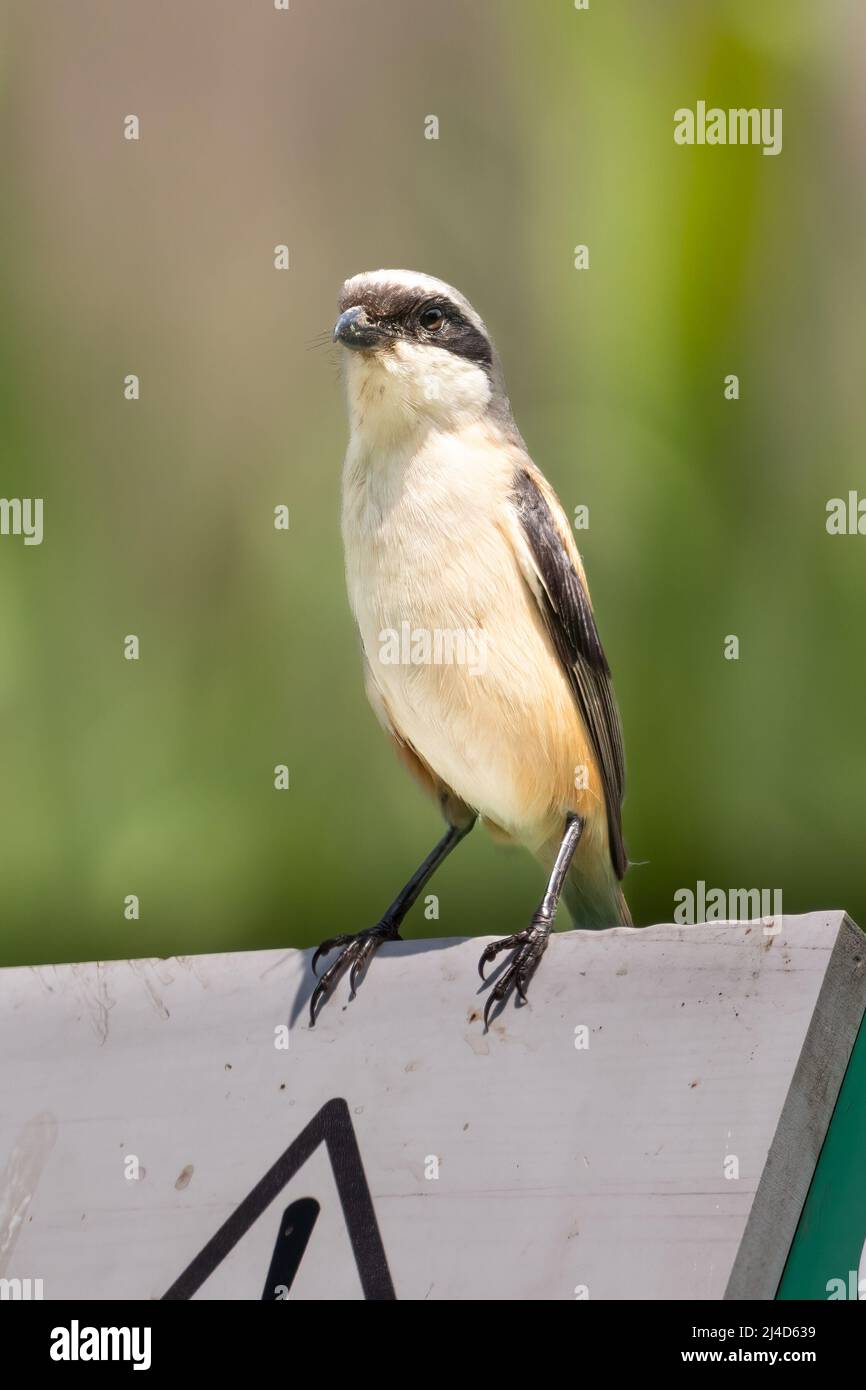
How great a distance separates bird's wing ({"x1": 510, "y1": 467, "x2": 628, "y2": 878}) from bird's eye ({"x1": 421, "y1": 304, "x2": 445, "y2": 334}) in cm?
36

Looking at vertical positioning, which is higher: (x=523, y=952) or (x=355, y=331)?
(x=355, y=331)

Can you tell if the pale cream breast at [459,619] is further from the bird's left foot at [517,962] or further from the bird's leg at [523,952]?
the bird's left foot at [517,962]

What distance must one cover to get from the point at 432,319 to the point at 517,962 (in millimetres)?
1545

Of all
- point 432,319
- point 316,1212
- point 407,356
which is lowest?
point 316,1212

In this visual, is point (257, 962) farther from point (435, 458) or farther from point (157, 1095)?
point (435, 458)

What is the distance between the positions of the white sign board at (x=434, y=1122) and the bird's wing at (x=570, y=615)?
805 millimetres

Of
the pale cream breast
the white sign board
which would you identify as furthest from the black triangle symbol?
the pale cream breast

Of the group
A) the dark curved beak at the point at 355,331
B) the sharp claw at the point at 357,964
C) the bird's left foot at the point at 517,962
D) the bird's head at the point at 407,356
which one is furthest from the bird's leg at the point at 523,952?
the dark curved beak at the point at 355,331

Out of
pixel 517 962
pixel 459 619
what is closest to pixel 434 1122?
pixel 517 962

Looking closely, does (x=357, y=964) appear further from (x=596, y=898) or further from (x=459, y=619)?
(x=596, y=898)

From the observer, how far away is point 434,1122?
2.26 m

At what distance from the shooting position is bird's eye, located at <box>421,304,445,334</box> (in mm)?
3291

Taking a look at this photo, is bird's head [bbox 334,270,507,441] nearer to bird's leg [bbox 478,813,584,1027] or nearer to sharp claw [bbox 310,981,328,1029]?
bird's leg [bbox 478,813,584,1027]

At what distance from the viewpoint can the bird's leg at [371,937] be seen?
264 centimetres
